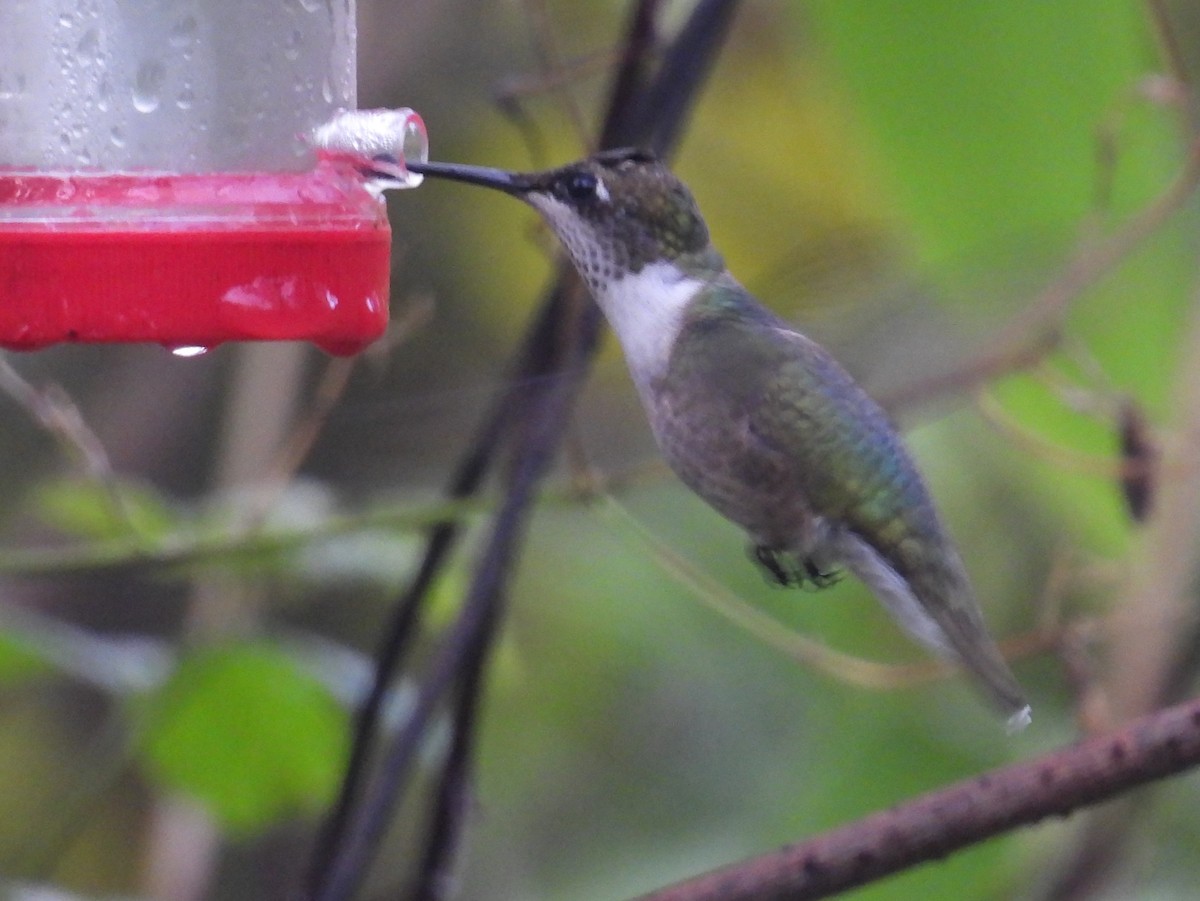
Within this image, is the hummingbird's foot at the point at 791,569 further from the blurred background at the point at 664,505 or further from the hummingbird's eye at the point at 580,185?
the hummingbird's eye at the point at 580,185

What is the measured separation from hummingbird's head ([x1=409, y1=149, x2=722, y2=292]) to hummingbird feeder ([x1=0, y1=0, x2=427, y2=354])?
0.21 m

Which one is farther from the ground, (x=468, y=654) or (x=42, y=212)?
(x=42, y=212)

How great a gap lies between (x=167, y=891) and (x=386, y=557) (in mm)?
943

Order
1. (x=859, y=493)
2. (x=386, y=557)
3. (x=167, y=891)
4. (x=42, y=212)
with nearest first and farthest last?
1. (x=42, y=212)
2. (x=859, y=493)
3. (x=386, y=557)
4. (x=167, y=891)

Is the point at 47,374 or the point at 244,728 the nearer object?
the point at 244,728

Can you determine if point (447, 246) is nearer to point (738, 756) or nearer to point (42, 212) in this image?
point (738, 756)

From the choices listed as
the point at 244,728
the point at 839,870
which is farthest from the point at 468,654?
the point at 839,870

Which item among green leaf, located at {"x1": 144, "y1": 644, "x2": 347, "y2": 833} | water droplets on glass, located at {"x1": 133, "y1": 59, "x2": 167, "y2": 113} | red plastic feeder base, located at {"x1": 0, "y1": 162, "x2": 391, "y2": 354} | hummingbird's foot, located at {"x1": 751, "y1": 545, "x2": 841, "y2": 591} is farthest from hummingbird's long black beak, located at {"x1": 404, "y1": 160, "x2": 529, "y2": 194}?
green leaf, located at {"x1": 144, "y1": 644, "x2": 347, "y2": 833}

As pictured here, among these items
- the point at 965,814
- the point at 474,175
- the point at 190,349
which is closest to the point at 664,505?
the point at 474,175

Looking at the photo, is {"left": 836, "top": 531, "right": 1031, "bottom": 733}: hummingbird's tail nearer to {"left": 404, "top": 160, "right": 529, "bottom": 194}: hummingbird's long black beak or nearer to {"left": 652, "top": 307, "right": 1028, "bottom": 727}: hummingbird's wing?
{"left": 652, "top": 307, "right": 1028, "bottom": 727}: hummingbird's wing

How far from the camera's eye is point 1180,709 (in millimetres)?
1491

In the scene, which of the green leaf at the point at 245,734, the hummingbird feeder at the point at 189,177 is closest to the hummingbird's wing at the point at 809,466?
the hummingbird feeder at the point at 189,177

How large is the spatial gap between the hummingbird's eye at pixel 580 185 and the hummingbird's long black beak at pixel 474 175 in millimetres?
53

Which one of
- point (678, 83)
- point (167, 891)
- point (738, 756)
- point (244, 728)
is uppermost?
point (678, 83)
